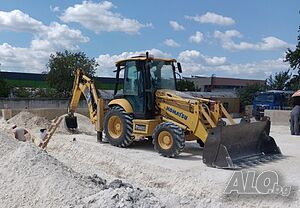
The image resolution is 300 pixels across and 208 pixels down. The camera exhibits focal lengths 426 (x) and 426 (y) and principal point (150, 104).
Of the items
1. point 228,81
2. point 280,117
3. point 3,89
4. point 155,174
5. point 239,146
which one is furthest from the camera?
point 228,81

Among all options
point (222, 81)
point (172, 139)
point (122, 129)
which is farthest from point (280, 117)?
point (222, 81)

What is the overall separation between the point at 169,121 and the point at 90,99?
12.0 feet

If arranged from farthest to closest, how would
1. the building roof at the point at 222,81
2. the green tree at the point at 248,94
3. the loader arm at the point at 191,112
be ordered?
the building roof at the point at 222,81, the green tree at the point at 248,94, the loader arm at the point at 191,112

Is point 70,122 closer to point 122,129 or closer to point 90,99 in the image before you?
point 90,99

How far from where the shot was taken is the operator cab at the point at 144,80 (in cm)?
1119

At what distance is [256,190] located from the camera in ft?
22.2

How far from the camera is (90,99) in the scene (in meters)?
13.4

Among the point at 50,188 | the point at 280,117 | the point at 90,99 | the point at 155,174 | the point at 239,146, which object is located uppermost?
the point at 90,99

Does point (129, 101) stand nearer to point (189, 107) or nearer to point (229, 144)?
point (189, 107)

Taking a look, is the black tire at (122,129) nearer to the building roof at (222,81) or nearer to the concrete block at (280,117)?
the concrete block at (280,117)

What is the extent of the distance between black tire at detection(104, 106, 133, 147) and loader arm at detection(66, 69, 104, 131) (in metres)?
0.59

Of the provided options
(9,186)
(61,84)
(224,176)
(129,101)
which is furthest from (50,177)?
(61,84)

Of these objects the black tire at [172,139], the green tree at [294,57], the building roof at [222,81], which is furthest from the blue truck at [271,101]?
the building roof at [222,81]

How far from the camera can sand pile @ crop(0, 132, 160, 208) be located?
216 inches
